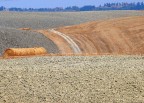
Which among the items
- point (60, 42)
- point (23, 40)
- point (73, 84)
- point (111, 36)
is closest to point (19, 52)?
point (23, 40)

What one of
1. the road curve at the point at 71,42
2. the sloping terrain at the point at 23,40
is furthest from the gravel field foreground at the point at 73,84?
the sloping terrain at the point at 23,40

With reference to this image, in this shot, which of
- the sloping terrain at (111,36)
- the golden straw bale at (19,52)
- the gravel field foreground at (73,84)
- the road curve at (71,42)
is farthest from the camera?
the sloping terrain at (111,36)

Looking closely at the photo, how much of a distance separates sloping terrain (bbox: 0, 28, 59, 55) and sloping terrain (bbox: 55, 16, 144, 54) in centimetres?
195

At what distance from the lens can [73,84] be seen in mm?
12703

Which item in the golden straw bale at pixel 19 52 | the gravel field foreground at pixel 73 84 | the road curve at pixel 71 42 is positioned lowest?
the road curve at pixel 71 42

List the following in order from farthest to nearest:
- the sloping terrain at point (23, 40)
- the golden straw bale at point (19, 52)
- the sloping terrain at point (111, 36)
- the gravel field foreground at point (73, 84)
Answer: the sloping terrain at point (111, 36) → the sloping terrain at point (23, 40) → the golden straw bale at point (19, 52) → the gravel field foreground at point (73, 84)

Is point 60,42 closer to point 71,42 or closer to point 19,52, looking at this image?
point 71,42

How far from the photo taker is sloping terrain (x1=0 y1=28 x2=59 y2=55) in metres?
25.5

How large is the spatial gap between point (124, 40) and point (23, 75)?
15.3 m

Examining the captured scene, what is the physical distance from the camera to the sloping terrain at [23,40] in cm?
2553

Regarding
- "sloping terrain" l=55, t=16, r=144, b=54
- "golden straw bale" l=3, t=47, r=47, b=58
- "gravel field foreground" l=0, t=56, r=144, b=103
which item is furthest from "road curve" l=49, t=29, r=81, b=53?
"gravel field foreground" l=0, t=56, r=144, b=103

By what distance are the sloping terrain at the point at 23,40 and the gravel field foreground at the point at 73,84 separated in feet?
35.7

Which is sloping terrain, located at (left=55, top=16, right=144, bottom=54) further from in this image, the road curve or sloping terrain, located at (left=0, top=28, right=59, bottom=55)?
sloping terrain, located at (left=0, top=28, right=59, bottom=55)

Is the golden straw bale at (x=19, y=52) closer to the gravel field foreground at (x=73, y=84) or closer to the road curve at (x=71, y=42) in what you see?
the road curve at (x=71, y=42)
